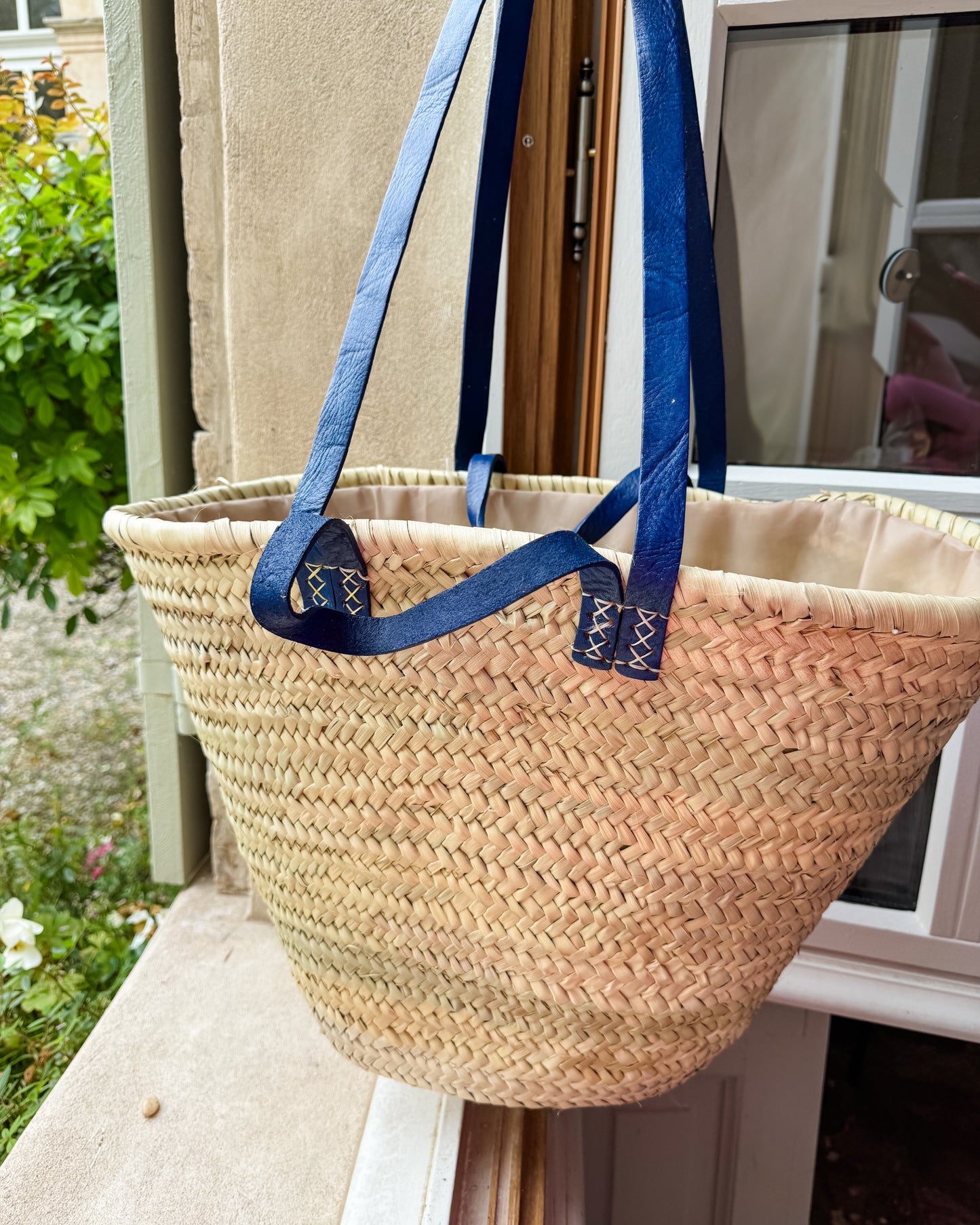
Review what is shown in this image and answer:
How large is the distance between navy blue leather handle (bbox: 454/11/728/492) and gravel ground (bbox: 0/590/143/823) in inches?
36.1

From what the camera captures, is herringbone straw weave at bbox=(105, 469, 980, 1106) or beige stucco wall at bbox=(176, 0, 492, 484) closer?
herringbone straw weave at bbox=(105, 469, 980, 1106)

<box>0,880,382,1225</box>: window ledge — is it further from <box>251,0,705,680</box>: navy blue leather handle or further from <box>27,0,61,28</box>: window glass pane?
<box>27,0,61,28</box>: window glass pane

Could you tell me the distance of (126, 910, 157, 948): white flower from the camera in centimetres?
108

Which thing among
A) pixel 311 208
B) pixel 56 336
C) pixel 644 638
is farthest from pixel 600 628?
pixel 56 336

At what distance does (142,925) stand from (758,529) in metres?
0.97

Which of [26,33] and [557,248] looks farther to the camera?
[26,33]

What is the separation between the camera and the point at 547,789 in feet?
1.43

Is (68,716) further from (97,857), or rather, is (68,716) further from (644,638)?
(644,638)

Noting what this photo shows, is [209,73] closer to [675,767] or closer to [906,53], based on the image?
[906,53]

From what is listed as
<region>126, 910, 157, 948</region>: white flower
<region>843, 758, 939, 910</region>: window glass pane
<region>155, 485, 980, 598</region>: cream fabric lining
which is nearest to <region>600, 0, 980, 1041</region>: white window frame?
Result: <region>843, 758, 939, 910</region>: window glass pane

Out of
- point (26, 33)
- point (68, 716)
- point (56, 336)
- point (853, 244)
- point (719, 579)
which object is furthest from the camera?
point (68, 716)

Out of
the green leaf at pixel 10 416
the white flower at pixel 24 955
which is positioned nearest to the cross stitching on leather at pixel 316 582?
the white flower at pixel 24 955

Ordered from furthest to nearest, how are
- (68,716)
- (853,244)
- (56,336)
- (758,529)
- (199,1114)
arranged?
(68,716) < (56,336) < (853,244) < (199,1114) < (758,529)

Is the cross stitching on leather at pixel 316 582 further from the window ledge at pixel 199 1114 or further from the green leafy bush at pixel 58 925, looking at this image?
the green leafy bush at pixel 58 925
